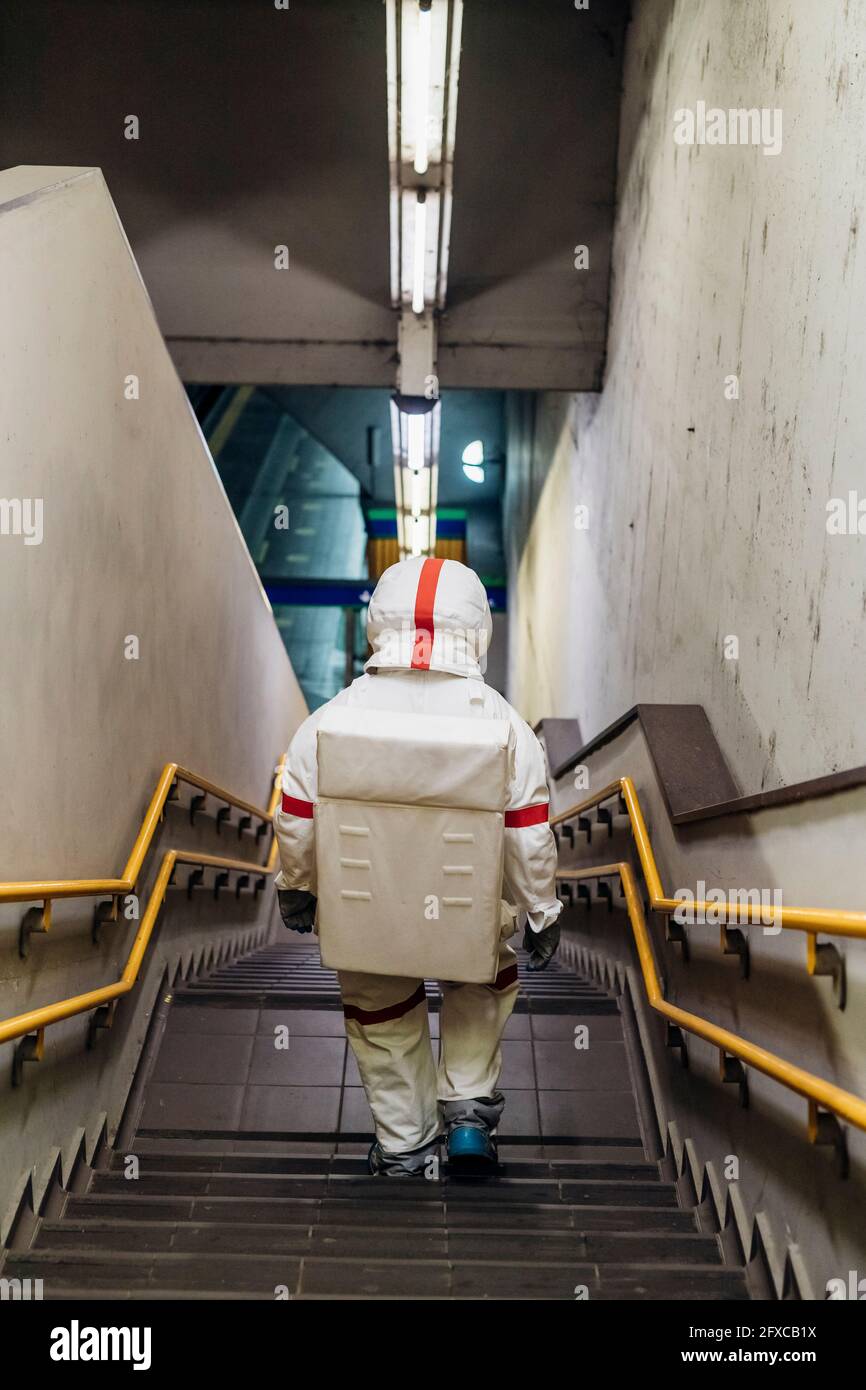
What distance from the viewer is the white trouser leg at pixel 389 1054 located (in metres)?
3.05

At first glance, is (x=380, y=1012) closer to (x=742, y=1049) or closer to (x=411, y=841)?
(x=411, y=841)

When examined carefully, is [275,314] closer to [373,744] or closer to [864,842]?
[373,744]

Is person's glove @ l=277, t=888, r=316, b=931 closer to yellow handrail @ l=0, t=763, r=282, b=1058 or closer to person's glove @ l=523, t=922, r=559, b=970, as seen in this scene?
yellow handrail @ l=0, t=763, r=282, b=1058

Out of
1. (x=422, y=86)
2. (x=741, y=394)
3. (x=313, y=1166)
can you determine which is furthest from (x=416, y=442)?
(x=313, y=1166)

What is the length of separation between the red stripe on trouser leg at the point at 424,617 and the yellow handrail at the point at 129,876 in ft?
3.20

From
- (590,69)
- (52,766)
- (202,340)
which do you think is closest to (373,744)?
(52,766)

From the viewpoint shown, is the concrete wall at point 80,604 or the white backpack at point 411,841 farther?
the white backpack at point 411,841

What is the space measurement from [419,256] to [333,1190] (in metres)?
4.97

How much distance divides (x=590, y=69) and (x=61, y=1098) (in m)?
6.14

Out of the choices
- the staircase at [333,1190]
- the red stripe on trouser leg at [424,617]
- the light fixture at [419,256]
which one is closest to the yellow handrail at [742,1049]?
the staircase at [333,1190]

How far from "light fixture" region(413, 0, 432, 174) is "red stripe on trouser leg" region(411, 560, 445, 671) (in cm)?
270

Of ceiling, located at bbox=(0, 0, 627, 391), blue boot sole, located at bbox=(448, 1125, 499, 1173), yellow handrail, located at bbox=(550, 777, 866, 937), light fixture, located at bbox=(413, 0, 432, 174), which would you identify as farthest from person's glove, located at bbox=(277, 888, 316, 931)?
ceiling, located at bbox=(0, 0, 627, 391)

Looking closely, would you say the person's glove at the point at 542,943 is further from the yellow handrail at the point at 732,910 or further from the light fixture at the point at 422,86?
the light fixture at the point at 422,86

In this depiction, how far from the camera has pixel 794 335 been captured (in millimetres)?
3203
